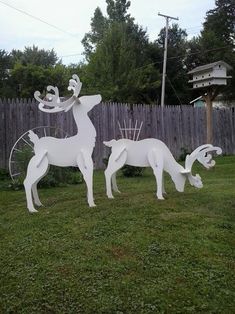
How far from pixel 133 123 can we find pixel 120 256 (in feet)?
35.6

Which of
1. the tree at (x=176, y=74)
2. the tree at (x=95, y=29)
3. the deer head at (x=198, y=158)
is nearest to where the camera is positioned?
the deer head at (x=198, y=158)

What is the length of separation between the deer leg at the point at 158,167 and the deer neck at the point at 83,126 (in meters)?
0.99

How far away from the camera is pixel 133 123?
16016 millimetres

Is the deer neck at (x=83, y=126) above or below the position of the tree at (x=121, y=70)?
below

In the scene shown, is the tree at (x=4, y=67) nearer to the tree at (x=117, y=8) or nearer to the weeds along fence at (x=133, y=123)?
the tree at (x=117, y=8)

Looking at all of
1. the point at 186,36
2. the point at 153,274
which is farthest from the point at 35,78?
the point at 153,274

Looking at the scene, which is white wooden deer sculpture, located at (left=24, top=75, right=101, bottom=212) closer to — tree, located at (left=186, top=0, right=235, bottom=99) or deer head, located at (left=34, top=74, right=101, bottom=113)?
deer head, located at (left=34, top=74, right=101, bottom=113)

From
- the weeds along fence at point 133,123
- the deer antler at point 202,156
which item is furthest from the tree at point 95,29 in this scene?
the deer antler at point 202,156

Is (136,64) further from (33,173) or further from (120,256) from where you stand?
(120,256)

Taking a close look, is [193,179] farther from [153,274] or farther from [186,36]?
[186,36]

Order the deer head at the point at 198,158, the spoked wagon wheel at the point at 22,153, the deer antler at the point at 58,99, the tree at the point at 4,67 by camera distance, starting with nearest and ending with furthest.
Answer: the deer antler at the point at 58,99 → the deer head at the point at 198,158 → the spoked wagon wheel at the point at 22,153 → the tree at the point at 4,67

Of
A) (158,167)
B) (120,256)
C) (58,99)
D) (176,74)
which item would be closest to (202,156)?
(158,167)

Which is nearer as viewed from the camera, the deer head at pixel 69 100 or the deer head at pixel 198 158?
the deer head at pixel 69 100

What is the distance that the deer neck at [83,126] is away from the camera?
7.46m
